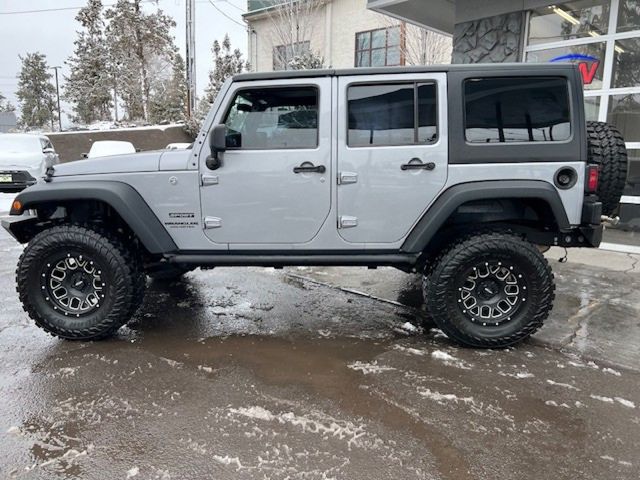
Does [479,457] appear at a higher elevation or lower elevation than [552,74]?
lower

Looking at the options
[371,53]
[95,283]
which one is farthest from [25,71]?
[95,283]

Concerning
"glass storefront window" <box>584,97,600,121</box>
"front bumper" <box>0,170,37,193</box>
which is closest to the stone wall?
"glass storefront window" <box>584,97,600,121</box>

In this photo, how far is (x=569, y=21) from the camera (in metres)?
7.20

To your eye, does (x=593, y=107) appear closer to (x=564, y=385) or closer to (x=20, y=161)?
(x=564, y=385)

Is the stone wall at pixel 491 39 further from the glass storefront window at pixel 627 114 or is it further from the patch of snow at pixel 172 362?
the patch of snow at pixel 172 362

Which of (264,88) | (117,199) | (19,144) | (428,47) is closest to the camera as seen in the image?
(117,199)

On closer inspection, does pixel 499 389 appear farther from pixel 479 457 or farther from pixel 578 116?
pixel 578 116

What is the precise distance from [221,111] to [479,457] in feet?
9.19

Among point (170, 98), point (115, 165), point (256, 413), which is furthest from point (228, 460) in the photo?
point (170, 98)

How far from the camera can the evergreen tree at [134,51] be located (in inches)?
1259

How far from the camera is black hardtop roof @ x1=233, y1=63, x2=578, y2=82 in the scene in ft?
11.3

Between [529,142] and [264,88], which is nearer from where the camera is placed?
[529,142]

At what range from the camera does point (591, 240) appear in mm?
3576

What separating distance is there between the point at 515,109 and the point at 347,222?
1.47m
